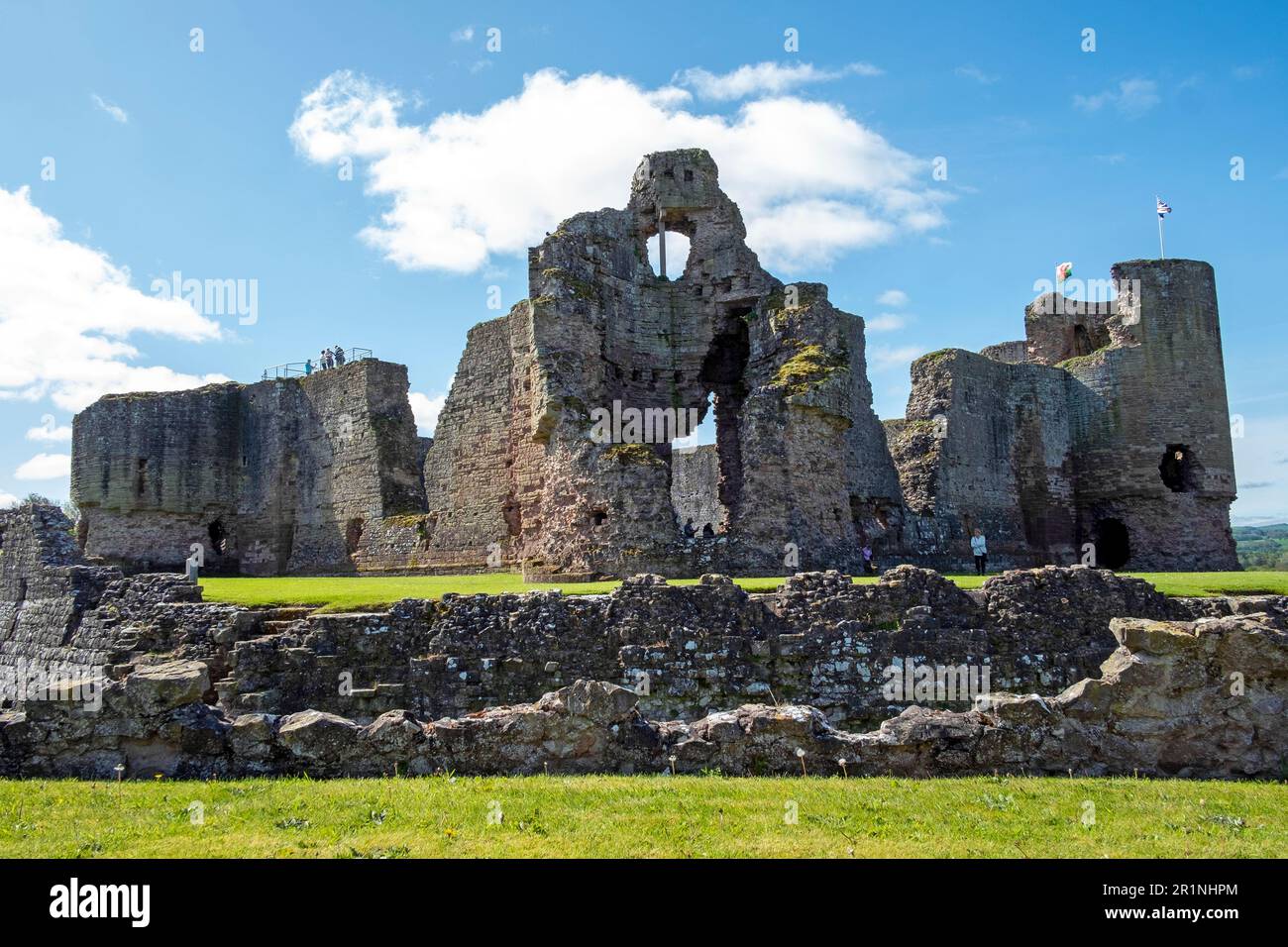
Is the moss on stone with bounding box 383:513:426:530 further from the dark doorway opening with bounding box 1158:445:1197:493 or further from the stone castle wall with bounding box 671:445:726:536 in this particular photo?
the dark doorway opening with bounding box 1158:445:1197:493

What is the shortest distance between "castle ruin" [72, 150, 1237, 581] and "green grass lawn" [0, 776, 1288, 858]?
10399mm

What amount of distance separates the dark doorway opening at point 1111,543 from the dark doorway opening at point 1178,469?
2.21m

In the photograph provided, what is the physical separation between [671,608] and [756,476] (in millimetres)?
7325

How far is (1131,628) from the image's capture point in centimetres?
966

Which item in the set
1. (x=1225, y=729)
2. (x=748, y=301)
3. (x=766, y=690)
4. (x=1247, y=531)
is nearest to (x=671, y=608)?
(x=766, y=690)

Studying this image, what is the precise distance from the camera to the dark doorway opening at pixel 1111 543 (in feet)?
112

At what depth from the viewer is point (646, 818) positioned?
744cm

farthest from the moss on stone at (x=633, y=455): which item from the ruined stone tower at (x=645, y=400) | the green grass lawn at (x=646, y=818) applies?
the green grass lawn at (x=646, y=818)

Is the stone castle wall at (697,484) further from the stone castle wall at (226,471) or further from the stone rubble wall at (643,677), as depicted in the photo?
the stone rubble wall at (643,677)

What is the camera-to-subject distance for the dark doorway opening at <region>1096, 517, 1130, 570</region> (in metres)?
34.1

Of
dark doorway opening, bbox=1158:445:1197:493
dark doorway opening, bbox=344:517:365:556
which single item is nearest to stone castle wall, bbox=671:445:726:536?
dark doorway opening, bbox=344:517:365:556

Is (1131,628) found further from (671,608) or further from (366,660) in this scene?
(366,660)
